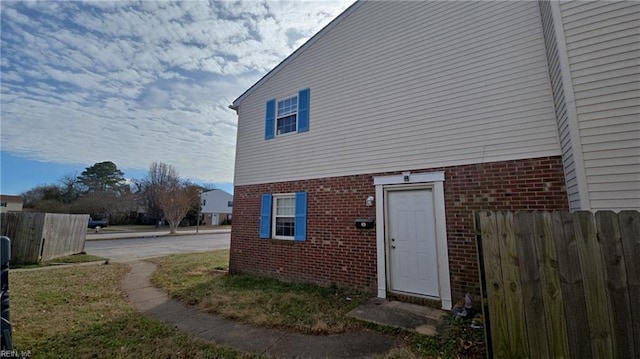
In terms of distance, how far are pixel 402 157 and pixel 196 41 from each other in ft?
24.8

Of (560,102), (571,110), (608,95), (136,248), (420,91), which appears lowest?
(136,248)

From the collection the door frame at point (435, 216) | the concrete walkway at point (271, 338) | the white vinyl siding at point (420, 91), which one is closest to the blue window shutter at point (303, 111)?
the white vinyl siding at point (420, 91)

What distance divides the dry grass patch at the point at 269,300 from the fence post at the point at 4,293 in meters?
2.94

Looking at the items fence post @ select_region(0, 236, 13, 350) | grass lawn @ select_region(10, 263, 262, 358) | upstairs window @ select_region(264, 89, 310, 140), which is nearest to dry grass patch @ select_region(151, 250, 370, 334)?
grass lawn @ select_region(10, 263, 262, 358)

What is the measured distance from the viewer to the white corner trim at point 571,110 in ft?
11.9

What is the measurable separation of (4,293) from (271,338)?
10.1ft

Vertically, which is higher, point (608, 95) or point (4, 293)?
point (608, 95)

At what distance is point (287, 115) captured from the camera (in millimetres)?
8258

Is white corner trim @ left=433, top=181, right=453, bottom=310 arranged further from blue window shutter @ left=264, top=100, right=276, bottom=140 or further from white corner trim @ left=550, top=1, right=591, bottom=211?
blue window shutter @ left=264, top=100, right=276, bottom=140

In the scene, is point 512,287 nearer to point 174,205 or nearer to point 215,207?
point 174,205

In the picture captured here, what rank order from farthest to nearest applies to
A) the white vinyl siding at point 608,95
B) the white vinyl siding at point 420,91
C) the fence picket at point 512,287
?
the white vinyl siding at point 420,91
the white vinyl siding at point 608,95
the fence picket at point 512,287

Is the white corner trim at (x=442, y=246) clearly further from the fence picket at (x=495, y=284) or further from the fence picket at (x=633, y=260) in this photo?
the fence picket at (x=633, y=260)

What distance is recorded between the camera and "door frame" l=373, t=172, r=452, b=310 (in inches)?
203

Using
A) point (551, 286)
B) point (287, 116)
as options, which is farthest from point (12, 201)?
point (551, 286)
